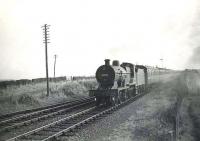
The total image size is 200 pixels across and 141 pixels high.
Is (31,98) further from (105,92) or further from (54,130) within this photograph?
(54,130)

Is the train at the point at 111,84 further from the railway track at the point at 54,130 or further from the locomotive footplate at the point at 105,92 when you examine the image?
the railway track at the point at 54,130

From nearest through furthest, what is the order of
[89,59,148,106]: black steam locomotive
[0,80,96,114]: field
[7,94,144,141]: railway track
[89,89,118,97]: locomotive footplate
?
[7,94,144,141]: railway track, [89,89,118,97]: locomotive footplate, [89,59,148,106]: black steam locomotive, [0,80,96,114]: field

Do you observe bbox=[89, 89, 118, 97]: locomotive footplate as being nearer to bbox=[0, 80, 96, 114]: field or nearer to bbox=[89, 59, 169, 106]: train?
bbox=[89, 59, 169, 106]: train

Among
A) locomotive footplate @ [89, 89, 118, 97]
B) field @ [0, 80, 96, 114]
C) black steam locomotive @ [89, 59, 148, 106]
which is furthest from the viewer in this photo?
field @ [0, 80, 96, 114]

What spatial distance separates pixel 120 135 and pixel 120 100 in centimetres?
982

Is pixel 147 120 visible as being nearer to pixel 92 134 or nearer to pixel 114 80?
pixel 92 134

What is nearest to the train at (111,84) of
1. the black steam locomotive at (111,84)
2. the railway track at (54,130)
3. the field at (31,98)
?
the black steam locomotive at (111,84)

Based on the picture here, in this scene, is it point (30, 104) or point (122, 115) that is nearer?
point (122, 115)

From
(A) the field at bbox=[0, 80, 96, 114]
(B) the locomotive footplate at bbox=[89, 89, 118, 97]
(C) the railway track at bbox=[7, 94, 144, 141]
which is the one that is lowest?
(C) the railway track at bbox=[7, 94, 144, 141]

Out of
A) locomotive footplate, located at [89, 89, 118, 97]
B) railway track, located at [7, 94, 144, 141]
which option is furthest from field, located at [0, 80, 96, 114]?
railway track, located at [7, 94, 144, 141]

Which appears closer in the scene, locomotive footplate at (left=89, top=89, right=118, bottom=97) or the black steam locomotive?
locomotive footplate at (left=89, top=89, right=118, bottom=97)

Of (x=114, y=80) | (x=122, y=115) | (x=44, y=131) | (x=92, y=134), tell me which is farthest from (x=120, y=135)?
(x=114, y=80)

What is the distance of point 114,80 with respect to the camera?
67.2 ft

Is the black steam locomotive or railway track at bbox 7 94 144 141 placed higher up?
the black steam locomotive
